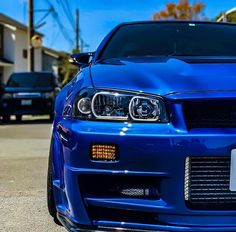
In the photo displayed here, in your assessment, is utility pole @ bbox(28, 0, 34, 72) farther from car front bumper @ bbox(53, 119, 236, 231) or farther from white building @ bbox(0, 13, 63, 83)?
car front bumper @ bbox(53, 119, 236, 231)

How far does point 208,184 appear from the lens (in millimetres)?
2725

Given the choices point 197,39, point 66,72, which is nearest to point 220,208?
point 197,39

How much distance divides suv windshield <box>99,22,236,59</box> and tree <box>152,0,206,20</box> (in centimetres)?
3146

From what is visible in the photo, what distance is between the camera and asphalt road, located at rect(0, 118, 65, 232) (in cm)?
407

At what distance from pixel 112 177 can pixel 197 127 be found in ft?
1.69

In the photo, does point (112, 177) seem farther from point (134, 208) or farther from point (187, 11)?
point (187, 11)

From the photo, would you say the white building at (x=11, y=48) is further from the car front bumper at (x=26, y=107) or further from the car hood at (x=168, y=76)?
the car hood at (x=168, y=76)

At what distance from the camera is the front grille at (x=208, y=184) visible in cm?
269

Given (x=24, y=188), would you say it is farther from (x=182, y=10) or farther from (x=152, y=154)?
(x=182, y=10)

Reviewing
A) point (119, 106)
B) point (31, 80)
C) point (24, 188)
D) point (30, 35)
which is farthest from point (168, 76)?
point (30, 35)

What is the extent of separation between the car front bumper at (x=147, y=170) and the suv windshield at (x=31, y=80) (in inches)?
541

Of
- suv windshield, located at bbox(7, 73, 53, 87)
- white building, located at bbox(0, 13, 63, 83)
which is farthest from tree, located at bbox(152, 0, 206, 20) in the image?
suv windshield, located at bbox(7, 73, 53, 87)

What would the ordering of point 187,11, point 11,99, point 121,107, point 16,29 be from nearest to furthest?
point 121,107 → point 11,99 → point 187,11 → point 16,29

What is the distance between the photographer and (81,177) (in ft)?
9.12
